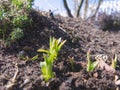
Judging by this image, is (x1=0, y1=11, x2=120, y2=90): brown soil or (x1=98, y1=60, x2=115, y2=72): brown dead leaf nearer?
(x1=0, y1=11, x2=120, y2=90): brown soil

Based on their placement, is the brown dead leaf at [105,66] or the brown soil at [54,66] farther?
the brown dead leaf at [105,66]

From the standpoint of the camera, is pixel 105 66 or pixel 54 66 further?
pixel 105 66

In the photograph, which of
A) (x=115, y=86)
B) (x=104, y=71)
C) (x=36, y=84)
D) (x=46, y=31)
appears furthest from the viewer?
(x=46, y=31)

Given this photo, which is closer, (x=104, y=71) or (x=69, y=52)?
(x=104, y=71)

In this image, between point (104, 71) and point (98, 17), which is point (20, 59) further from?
point (98, 17)

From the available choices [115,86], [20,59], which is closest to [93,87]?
[115,86]

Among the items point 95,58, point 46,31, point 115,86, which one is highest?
point 46,31

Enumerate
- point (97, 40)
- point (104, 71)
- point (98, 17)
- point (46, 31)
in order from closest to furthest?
point (104, 71), point (46, 31), point (97, 40), point (98, 17)

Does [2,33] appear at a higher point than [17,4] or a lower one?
lower
